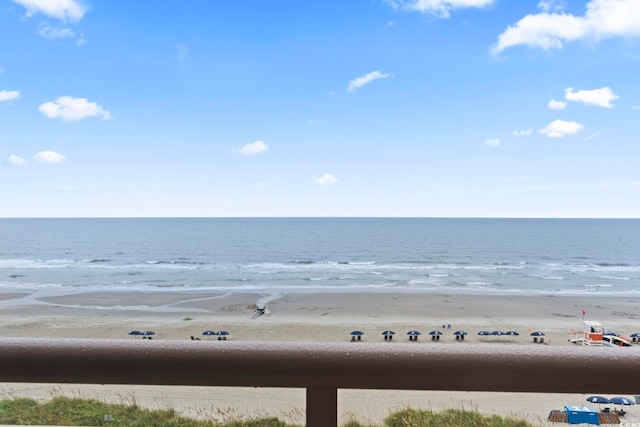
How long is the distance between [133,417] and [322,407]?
77cm

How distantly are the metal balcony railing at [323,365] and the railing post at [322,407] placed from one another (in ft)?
0.06

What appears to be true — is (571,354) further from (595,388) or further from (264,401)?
(264,401)

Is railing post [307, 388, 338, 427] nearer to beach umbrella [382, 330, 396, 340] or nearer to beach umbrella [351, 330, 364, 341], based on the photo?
beach umbrella [351, 330, 364, 341]

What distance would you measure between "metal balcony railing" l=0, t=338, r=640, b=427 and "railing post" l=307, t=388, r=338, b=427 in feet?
0.06

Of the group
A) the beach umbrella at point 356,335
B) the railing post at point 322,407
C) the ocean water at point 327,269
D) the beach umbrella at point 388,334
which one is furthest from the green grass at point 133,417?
the ocean water at point 327,269

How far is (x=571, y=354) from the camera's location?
0.96 m

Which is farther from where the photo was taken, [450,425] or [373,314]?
[373,314]

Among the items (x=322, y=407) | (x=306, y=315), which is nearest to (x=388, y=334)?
→ (x=306, y=315)

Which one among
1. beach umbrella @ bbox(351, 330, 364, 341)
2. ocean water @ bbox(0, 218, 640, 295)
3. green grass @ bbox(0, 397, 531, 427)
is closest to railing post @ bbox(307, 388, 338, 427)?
green grass @ bbox(0, 397, 531, 427)

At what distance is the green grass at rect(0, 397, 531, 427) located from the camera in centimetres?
125

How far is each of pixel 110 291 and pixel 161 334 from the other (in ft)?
41.2

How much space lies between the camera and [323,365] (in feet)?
3.15

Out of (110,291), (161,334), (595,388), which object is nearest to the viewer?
(595,388)

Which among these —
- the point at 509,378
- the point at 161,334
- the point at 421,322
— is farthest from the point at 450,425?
the point at 421,322
